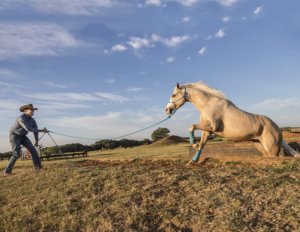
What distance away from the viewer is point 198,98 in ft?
33.4

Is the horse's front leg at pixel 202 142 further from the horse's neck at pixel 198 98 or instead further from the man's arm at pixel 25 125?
the man's arm at pixel 25 125

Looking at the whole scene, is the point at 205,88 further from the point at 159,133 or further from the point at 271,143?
the point at 159,133

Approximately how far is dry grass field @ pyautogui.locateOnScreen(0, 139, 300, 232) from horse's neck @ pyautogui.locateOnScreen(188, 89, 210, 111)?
191 centimetres

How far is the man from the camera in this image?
476 inches

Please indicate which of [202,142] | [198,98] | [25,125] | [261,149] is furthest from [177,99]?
[25,125]

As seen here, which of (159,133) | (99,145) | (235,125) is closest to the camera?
(235,125)

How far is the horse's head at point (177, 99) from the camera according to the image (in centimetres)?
1045

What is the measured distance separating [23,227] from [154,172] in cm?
335

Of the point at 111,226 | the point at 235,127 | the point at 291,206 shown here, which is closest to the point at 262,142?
the point at 235,127

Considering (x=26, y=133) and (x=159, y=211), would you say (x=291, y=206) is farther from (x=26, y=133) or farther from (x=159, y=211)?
(x=26, y=133)

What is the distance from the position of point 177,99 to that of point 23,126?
503 cm

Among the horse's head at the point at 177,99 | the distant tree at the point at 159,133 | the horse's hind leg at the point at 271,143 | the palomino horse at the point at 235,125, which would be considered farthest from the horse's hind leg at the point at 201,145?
the distant tree at the point at 159,133

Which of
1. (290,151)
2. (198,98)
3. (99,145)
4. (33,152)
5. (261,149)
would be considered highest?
(198,98)

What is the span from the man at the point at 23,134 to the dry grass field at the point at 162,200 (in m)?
3.16
